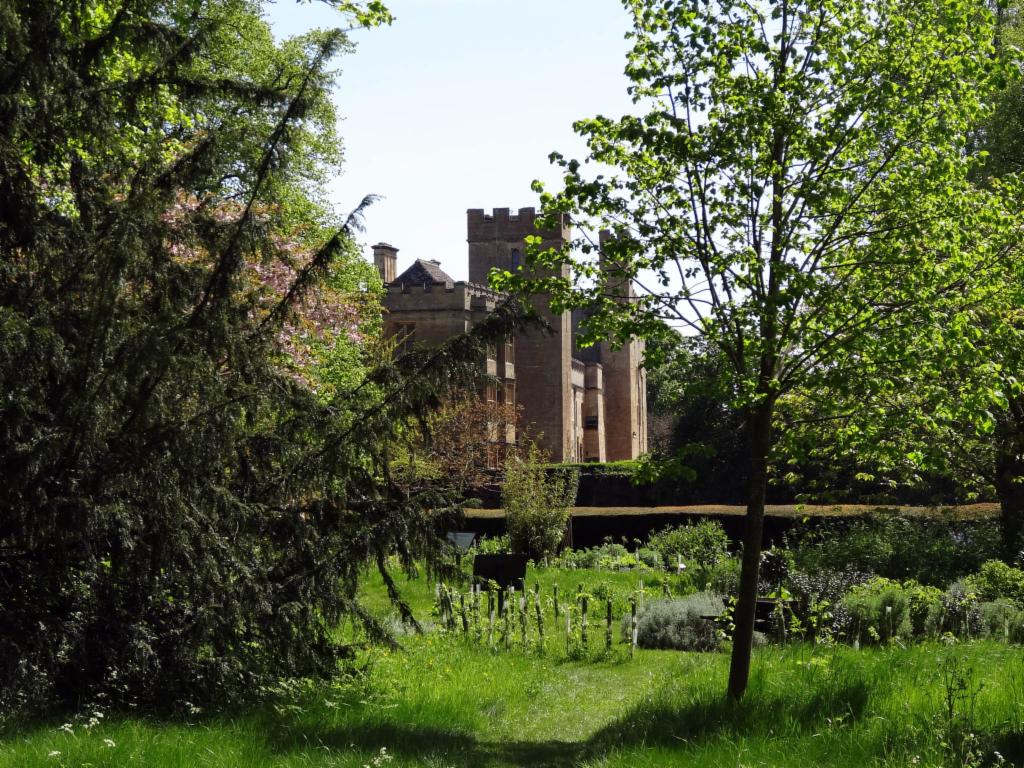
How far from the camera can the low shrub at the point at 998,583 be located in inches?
496

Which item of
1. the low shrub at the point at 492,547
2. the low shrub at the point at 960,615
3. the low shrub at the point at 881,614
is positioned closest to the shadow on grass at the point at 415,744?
the low shrub at the point at 881,614

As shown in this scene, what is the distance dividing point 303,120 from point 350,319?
653 inches

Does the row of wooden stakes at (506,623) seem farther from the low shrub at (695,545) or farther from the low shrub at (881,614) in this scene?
the low shrub at (695,545)

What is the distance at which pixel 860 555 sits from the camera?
52.5 ft

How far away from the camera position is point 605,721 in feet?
27.9

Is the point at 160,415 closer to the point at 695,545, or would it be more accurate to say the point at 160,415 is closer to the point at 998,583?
the point at 998,583

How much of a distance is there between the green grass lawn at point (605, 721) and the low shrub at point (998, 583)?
3187mm

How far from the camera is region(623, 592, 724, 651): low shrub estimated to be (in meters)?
12.2

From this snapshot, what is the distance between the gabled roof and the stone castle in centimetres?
7

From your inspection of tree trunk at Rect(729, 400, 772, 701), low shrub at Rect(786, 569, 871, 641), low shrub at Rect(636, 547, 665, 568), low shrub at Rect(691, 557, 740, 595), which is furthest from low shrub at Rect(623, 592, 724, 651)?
low shrub at Rect(636, 547, 665, 568)

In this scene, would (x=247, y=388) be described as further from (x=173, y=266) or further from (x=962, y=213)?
(x=962, y=213)

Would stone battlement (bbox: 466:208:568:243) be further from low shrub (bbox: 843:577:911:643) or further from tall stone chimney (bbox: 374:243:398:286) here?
low shrub (bbox: 843:577:911:643)

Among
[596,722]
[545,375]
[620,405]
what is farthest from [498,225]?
[596,722]

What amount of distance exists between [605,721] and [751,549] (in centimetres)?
178
